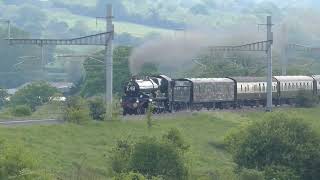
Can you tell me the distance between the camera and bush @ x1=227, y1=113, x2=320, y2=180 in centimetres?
5031

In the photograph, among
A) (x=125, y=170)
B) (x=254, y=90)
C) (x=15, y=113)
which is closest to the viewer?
(x=125, y=170)

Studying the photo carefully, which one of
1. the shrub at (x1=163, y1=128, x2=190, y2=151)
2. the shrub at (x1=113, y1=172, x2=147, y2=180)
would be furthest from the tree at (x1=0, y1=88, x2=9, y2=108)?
the shrub at (x1=113, y1=172, x2=147, y2=180)

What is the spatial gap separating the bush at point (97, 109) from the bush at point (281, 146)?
17.1 meters

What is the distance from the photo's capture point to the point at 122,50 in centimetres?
12444

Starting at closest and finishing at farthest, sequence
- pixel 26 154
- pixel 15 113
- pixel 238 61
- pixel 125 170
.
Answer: pixel 26 154, pixel 125 170, pixel 15 113, pixel 238 61

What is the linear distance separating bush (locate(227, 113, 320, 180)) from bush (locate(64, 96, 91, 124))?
1408cm

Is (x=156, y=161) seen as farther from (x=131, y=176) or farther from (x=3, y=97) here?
(x=3, y=97)

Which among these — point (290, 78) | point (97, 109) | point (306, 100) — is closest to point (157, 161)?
point (97, 109)

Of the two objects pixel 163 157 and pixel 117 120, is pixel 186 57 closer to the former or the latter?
pixel 117 120

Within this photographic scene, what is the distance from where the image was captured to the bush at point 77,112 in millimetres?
61472

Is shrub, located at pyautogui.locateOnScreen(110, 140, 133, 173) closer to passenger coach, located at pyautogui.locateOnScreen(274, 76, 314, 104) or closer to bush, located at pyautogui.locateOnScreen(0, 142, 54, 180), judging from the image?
bush, located at pyautogui.locateOnScreen(0, 142, 54, 180)

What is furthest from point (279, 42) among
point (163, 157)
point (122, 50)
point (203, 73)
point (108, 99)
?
point (163, 157)

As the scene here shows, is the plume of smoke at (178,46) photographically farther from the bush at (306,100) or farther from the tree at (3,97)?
the tree at (3,97)

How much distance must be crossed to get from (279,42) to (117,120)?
4279 cm
